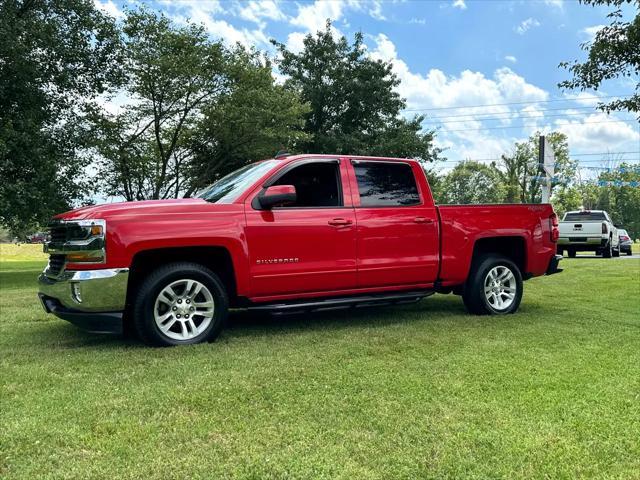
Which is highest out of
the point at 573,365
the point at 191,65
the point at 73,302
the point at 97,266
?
the point at 191,65

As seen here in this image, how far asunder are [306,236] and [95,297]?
6.78 ft

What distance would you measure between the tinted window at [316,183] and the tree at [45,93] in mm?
11164

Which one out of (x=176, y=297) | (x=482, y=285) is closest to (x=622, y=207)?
(x=482, y=285)

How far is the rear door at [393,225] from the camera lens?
5.83 meters

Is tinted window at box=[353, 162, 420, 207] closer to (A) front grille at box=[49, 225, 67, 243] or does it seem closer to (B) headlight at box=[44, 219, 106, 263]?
(B) headlight at box=[44, 219, 106, 263]

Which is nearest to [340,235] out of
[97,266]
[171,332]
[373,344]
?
[373,344]

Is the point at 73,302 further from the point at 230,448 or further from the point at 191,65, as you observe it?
the point at 191,65

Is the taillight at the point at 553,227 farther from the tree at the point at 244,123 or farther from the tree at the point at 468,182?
the tree at the point at 468,182

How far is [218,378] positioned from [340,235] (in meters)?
2.24

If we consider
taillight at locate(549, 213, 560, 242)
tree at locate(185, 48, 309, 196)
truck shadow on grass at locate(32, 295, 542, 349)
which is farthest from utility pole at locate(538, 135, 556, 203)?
tree at locate(185, 48, 309, 196)

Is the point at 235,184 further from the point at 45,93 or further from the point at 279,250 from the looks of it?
the point at 45,93

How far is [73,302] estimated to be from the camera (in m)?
4.74

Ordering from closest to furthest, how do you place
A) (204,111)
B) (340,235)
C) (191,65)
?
1. (340,235)
2. (191,65)
3. (204,111)

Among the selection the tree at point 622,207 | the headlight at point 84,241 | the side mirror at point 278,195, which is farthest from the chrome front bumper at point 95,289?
the tree at point 622,207
